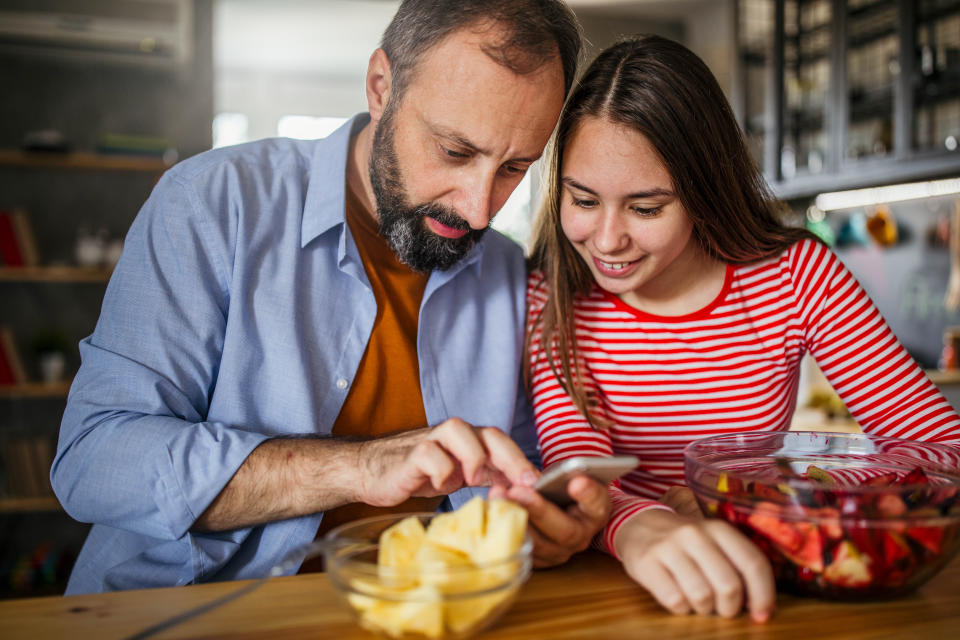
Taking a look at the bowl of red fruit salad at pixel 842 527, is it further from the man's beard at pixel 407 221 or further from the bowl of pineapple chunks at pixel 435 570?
the man's beard at pixel 407 221

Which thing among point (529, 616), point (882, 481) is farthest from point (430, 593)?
point (882, 481)

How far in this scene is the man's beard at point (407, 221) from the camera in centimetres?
122

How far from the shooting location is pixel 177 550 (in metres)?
1.09

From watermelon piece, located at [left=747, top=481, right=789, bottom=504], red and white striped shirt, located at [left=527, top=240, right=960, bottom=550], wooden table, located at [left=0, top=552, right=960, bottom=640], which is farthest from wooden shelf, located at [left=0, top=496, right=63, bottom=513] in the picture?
watermelon piece, located at [left=747, top=481, right=789, bottom=504]

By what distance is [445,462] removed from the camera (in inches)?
29.8

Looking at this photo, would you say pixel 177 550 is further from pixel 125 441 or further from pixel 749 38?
pixel 749 38

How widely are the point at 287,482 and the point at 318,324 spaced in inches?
12.3

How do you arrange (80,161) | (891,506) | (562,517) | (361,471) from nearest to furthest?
(891,506)
(562,517)
(361,471)
(80,161)

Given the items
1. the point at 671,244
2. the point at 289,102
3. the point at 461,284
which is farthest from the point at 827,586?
the point at 289,102

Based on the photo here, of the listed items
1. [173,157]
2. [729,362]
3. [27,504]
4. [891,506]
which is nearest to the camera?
[891,506]

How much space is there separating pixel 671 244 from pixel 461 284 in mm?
375

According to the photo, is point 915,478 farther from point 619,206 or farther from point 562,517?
point 619,206

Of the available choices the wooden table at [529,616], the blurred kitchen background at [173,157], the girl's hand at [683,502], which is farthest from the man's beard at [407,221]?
the blurred kitchen background at [173,157]

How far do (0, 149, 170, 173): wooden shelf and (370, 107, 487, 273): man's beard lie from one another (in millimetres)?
2622
